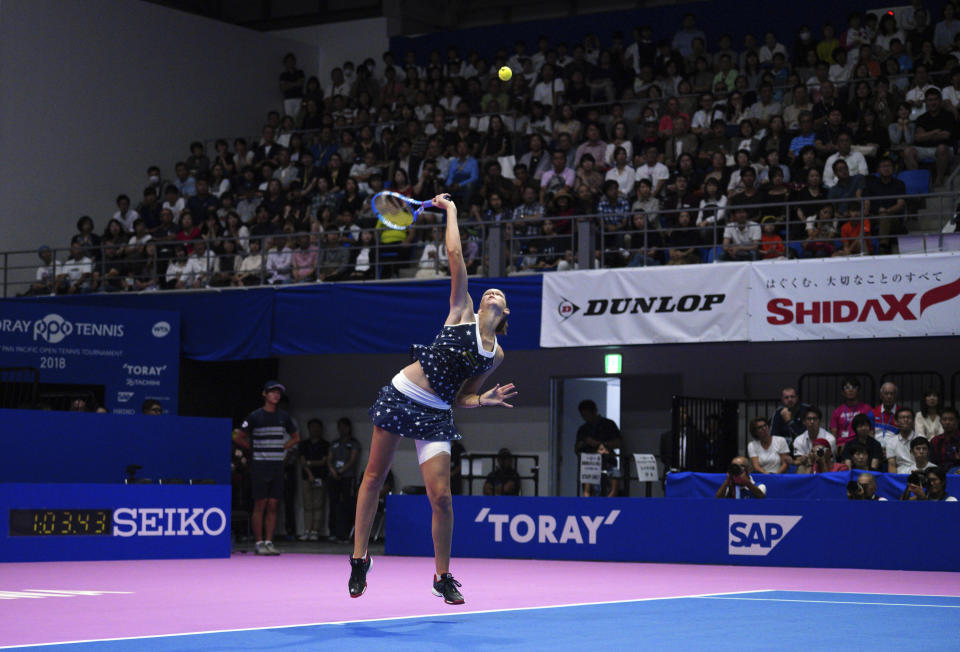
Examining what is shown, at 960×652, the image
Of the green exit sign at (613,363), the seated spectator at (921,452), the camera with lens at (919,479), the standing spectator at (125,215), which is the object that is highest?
the standing spectator at (125,215)

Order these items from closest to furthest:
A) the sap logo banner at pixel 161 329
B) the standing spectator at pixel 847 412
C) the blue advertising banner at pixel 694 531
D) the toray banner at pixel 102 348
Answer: the blue advertising banner at pixel 694 531 → the standing spectator at pixel 847 412 → the toray banner at pixel 102 348 → the sap logo banner at pixel 161 329

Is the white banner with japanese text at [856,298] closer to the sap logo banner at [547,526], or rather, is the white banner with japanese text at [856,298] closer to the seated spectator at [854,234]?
the seated spectator at [854,234]

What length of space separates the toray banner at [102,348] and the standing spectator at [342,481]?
2.74 meters

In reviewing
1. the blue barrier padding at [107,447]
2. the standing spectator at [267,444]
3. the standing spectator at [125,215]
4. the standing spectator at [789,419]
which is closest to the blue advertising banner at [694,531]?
the standing spectator at [267,444]

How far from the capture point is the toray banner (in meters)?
19.7

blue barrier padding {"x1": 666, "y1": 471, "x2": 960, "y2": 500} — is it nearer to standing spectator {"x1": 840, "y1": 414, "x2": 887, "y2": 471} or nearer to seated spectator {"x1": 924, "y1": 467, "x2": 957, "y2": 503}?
seated spectator {"x1": 924, "y1": 467, "x2": 957, "y2": 503}

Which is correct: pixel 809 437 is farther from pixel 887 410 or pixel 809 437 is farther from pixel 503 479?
pixel 503 479

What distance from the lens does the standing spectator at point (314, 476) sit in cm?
2247

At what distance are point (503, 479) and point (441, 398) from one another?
1239 centimetres

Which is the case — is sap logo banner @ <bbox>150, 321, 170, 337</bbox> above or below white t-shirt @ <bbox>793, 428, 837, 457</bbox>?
above

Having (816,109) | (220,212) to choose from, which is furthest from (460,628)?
(220,212)

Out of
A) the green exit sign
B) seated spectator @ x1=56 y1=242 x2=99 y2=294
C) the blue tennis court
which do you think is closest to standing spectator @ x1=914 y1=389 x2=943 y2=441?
the green exit sign

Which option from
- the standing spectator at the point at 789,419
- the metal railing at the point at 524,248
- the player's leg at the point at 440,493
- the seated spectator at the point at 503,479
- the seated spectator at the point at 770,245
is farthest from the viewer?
the seated spectator at the point at 503,479

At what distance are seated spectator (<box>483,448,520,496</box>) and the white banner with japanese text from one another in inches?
191
